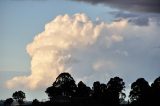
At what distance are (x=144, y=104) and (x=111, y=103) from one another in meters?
29.8

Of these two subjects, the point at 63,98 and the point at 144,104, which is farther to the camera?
the point at 63,98

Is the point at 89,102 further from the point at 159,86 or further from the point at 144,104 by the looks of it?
the point at 159,86

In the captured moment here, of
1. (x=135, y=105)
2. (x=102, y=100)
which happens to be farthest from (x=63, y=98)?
(x=135, y=105)

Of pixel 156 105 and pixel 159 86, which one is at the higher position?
pixel 159 86

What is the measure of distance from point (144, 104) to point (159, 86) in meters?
25.8

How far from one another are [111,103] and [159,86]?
21.6 meters

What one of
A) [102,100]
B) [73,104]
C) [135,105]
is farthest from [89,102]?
[102,100]

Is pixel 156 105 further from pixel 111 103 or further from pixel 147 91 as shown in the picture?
pixel 111 103

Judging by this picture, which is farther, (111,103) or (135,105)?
(111,103)

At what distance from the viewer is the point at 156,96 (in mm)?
173000

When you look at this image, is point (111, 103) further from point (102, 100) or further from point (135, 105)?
point (135, 105)

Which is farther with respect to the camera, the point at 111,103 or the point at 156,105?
the point at 111,103

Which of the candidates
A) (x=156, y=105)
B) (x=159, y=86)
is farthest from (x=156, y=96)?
(x=159, y=86)

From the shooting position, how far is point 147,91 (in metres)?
176
